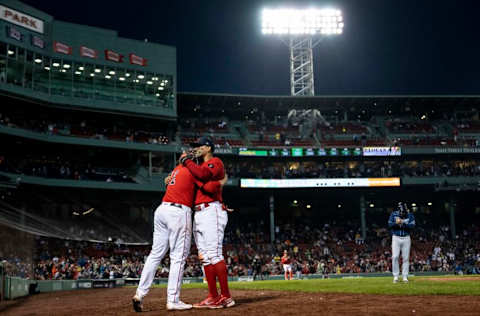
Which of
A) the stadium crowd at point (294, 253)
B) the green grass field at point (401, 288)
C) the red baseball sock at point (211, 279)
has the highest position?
the red baseball sock at point (211, 279)

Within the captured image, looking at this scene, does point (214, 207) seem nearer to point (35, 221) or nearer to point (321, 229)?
point (35, 221)

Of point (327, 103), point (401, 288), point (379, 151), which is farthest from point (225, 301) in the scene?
point (327, 103)

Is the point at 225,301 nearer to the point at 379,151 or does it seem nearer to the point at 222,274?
the point at 222,274

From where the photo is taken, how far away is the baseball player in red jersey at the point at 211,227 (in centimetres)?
732

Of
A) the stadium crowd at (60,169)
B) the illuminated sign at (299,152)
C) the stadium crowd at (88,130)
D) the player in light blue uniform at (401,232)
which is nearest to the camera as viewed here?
the player in light blue uniform at (401,232)

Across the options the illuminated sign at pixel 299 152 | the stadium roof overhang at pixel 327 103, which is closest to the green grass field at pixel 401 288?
the illuminated sign at pixel 299 152

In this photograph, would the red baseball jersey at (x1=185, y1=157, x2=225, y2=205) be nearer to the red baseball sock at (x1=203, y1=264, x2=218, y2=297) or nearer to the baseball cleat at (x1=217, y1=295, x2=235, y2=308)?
the red baseball sock at (x1=203, y1=264, x2=218, y2=297)

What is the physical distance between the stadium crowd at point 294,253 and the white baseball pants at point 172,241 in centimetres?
2022

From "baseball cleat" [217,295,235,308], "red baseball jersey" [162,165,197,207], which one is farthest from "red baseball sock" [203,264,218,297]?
"red baseball jersey" [162,165,197,207]

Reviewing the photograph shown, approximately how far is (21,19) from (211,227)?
34311mm

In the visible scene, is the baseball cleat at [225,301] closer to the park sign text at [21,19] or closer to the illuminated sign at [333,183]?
the park sign text at [21,19]

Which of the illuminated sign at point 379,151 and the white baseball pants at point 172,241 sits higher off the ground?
the illuminated sign at point 379,151

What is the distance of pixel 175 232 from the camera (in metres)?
7.25

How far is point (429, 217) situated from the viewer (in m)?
51.3
